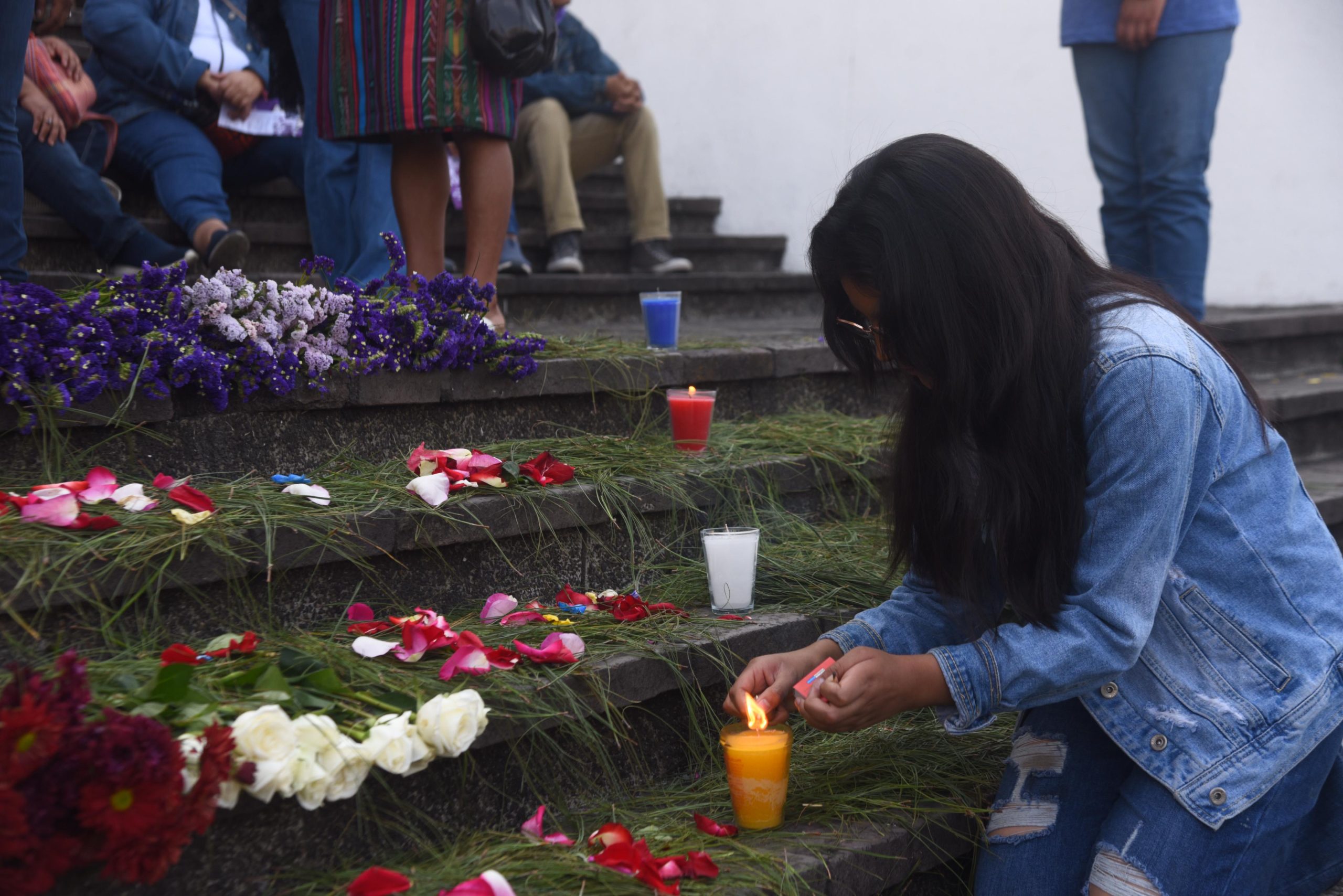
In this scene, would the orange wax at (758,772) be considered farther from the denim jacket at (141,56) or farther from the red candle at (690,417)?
the denim jacket at (141,56)

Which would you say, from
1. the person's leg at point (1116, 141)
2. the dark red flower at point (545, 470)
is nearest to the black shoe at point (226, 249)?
the dark red flower at point (545, 470)

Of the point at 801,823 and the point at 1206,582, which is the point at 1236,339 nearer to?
the point at 1206,582

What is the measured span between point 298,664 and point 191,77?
105 inches

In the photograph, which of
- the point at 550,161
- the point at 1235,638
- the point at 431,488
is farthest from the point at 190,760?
the point at 550,161

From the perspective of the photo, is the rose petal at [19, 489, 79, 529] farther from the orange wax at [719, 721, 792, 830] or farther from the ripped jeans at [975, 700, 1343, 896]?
the ripped jeans at [975, 700, 1343, 896]

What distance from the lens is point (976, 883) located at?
1762 millimetres

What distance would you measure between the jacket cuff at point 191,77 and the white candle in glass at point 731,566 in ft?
8.10

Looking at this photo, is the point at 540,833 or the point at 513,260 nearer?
the point at 540,833

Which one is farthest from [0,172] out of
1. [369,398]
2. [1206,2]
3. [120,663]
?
[1206,2]

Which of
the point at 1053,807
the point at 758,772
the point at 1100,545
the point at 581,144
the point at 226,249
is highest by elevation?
the point at 581,144

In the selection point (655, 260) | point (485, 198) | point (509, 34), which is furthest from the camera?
point (655, 260)

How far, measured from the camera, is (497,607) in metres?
1.93

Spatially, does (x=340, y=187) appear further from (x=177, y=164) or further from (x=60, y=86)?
(x=60, y=86)

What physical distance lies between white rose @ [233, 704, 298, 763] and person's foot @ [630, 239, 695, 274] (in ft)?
11.8
